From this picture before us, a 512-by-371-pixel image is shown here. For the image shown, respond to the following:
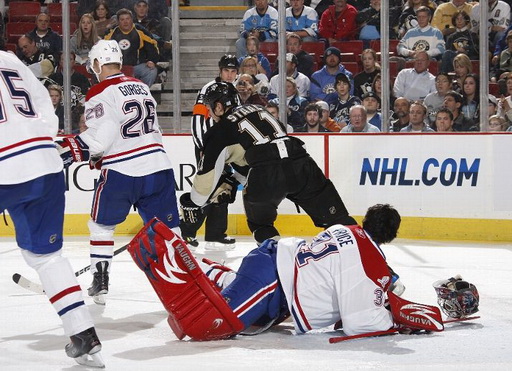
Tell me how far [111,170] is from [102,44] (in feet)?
2.03

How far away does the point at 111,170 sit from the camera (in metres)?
5.09

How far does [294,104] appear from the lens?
802 cm

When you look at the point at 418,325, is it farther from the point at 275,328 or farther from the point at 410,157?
the point at 410,157

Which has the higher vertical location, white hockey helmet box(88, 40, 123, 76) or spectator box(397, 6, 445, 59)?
spectator box(397, 6, 445, 59)

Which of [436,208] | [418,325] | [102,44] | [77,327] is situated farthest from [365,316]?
[436,208]

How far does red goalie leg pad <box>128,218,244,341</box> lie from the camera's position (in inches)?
158

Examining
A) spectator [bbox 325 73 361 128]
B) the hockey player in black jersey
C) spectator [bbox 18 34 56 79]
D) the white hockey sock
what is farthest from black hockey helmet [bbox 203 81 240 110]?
spectator [bbox 18 34 56 79]

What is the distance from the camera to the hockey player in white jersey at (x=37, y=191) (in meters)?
3.60

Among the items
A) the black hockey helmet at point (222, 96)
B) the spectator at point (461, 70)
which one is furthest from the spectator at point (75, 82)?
the spectator at point (461, 70)

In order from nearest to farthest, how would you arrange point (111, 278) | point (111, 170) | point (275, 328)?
point (275, 328)
point (111, 170)
point (111, 278)

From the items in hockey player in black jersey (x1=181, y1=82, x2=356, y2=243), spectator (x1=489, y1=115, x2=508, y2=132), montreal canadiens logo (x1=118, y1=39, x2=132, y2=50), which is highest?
montreal canadiens logo (x1=118, y1=39, x2=132, y2=50)

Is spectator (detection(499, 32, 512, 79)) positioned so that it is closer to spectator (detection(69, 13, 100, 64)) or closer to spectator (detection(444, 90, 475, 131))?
spectator (detection(444, 90, 475, 131))

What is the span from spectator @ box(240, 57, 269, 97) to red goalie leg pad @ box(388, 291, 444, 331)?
4062mm

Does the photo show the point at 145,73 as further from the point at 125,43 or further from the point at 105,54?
the point at 105,54
